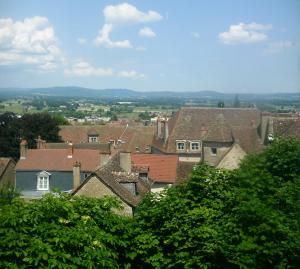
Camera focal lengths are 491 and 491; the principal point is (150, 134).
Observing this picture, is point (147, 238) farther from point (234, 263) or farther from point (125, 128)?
point (125, 128)

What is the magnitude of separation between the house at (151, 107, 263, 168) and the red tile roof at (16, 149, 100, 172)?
6629 mm

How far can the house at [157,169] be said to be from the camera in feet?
79.2

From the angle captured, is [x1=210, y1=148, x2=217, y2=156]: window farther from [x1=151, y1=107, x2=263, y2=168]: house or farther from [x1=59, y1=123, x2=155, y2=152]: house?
[x1=59, y1=123, x2=155, y2=152]: house

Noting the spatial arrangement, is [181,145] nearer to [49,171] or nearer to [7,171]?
→ [49,171]

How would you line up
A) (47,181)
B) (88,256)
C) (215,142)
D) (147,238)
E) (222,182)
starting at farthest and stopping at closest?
1. (215,142)
2. (47,181)
3. (222,182)
4. (147,238)
5. (88,256)

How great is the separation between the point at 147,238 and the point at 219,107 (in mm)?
32474

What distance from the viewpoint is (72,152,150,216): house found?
55.4ft

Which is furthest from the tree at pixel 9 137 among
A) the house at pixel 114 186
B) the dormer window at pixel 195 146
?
the house at pixel 114 186

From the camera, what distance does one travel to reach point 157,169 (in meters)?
25.8

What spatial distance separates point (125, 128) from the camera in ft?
156

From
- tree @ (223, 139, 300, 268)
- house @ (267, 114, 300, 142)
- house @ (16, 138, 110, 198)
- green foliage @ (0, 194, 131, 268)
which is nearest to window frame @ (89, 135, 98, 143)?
house @ (16, 138, 110, 198)

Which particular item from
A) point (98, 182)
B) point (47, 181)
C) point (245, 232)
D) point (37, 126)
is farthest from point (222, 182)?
point (37, 126)

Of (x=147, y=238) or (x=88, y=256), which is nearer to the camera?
(x=88, y=256)

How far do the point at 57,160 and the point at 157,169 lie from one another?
683cm
